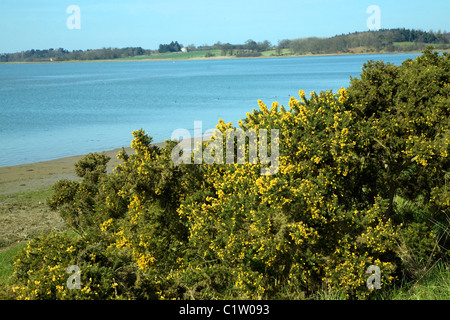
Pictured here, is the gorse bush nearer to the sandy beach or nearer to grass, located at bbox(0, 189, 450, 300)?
grass, located at bbox(0, 189, 450, 300)

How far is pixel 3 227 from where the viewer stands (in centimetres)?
1970

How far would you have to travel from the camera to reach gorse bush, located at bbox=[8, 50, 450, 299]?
9.27 m

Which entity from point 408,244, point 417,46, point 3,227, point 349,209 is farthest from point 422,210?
point 417,46

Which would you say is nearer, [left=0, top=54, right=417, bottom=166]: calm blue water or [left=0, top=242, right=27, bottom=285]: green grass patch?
[left=0, top=242, right=27, bottom=285]: green grass patch

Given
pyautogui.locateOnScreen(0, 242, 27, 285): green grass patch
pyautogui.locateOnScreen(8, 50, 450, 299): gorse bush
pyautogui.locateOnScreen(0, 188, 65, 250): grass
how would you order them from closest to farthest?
1. pyautogui.locateOnScreen(8, 50, 450, 299): gorse bush
2. pyautogui.locateOnScreen(0, 242, 27, 285): green grass patch
3. pyautogui.locateOnScreen(0, 188, 65, 250): grass

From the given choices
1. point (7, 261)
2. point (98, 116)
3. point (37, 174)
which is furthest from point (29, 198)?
point (98, 116)

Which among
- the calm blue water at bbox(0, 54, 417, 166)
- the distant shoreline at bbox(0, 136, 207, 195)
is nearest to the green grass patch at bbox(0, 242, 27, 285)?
the distant shoreline at bbox(0, 136, 207, 195)

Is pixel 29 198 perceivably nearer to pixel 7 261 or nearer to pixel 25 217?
pixel 25 217

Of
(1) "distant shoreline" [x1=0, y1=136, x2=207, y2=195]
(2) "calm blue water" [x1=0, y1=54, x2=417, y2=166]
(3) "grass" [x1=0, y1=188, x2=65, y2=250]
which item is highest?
(2) "calm blue water" [x1=0, y1=54, x2=417, y2=166]

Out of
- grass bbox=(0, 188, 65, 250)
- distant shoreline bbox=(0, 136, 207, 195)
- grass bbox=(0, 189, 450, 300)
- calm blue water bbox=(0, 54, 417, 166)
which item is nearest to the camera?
grass bbox=(0, 189, 450, 300)

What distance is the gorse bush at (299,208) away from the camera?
9.27 meters

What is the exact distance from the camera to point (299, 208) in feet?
31.2

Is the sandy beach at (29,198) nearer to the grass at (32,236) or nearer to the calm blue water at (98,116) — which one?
the grass at (32,236)
